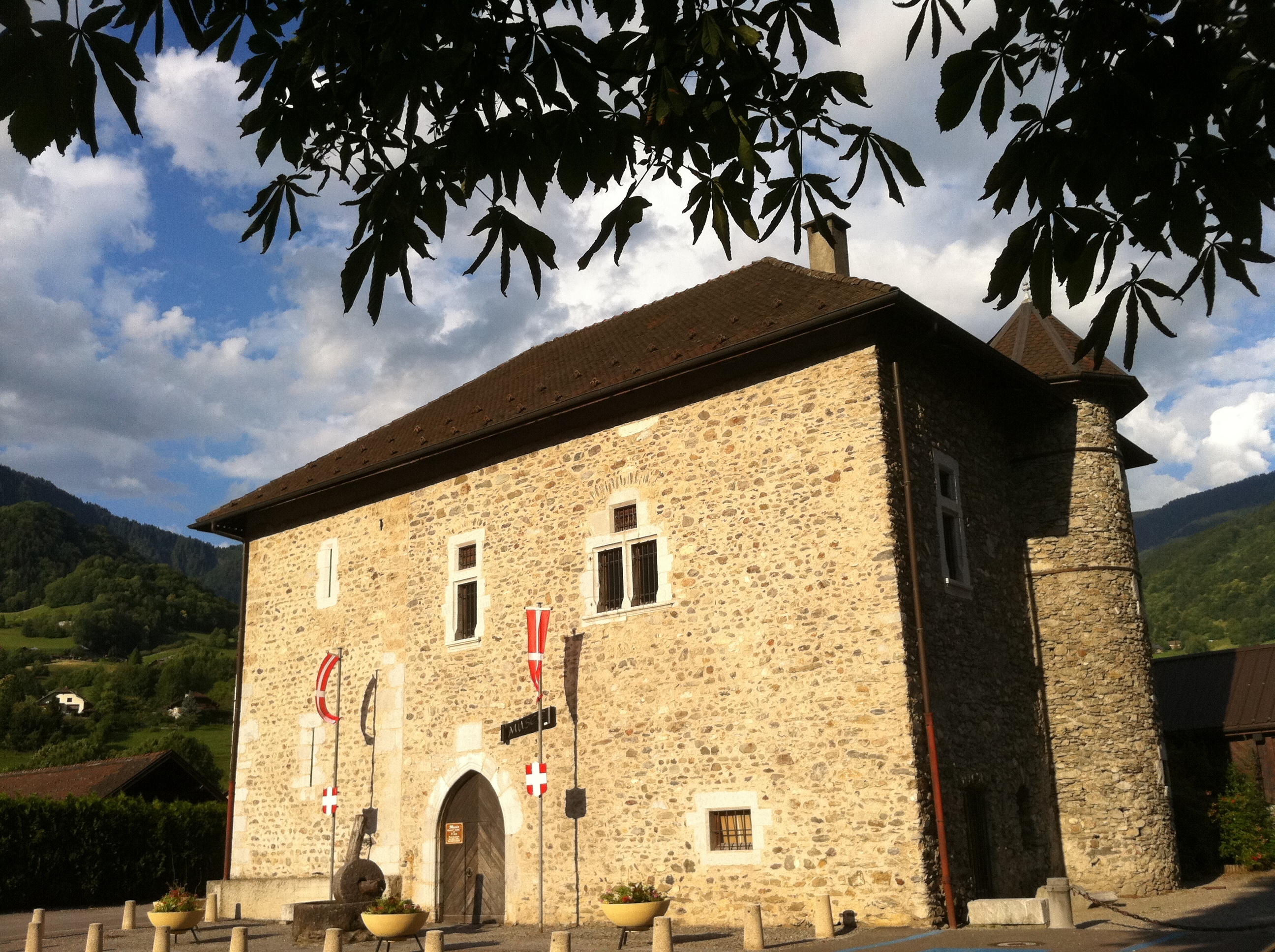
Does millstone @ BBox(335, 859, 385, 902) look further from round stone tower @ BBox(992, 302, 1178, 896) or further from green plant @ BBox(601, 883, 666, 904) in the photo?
round stone tower @ BBox(992, 302, 1178, 896)

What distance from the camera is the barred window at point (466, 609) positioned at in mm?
16703

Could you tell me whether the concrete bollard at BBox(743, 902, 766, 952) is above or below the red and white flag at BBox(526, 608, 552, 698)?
below

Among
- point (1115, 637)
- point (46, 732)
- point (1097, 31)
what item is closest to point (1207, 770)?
point (1115, 637)

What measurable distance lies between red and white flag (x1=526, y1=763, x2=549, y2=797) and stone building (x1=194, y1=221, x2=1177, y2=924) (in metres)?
0.27

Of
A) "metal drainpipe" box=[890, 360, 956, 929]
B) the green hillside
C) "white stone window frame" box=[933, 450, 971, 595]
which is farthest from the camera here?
the green hillside

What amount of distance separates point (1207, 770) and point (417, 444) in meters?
14.0

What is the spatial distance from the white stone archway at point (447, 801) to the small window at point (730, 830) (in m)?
3.06

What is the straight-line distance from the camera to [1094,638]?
15344 mm

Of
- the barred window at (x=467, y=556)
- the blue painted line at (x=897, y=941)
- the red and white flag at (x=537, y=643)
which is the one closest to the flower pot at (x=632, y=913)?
the blue painted line at (x=897, y=941)

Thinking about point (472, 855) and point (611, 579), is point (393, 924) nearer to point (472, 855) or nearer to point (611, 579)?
point (472, 855)

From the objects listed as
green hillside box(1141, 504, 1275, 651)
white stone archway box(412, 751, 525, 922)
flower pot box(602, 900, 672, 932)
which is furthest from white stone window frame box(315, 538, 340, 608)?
green hillside box(1141, 504, 1275, 651)

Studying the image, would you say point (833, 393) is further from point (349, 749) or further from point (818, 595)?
point (349, 749)

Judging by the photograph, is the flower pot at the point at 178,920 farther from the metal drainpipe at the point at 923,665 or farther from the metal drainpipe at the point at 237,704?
the metal drainpipe at the point at 923,665

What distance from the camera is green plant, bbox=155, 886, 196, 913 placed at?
571 inches
